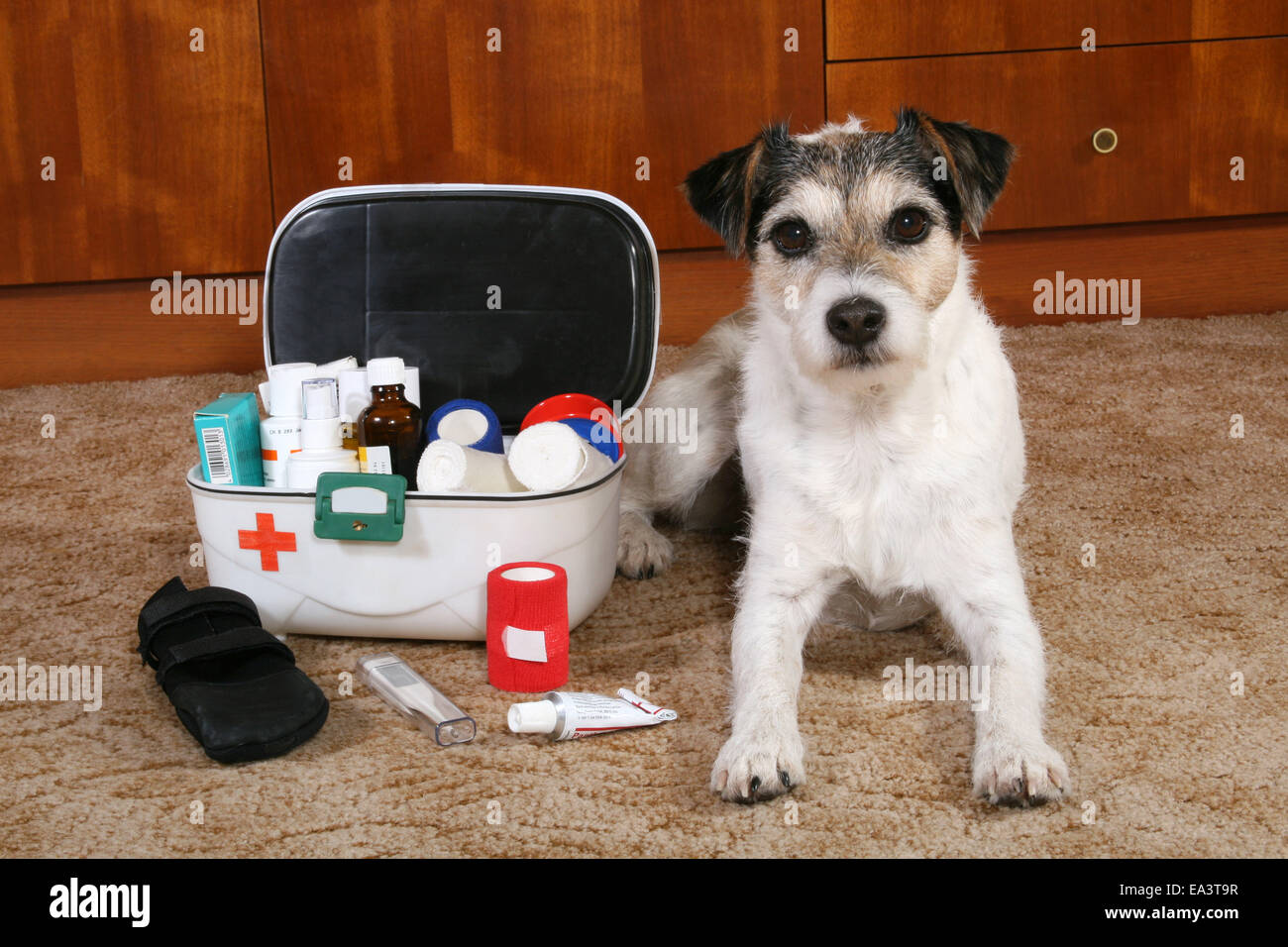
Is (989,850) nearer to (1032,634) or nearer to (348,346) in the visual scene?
(1032,634)

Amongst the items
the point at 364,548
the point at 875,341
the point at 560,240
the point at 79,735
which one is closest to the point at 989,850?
the point at 875,341

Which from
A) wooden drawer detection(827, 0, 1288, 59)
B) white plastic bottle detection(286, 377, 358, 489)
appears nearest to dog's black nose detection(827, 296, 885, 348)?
white plastic bottle detection(286, 377, 358, 489)

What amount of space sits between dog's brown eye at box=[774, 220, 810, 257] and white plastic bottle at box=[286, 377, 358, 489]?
2.42 ft

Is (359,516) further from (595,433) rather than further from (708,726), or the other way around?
(708,726)

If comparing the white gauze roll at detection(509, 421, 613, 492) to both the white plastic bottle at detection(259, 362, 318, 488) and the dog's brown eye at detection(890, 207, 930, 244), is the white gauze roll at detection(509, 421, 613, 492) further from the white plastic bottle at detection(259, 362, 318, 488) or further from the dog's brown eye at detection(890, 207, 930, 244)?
the dog's brown eye at detection(890, 207, 930, 244)

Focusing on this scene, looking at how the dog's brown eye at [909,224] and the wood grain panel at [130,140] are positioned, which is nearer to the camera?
the dog's brown eye at [909,224]

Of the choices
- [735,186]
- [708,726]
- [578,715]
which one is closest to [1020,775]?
[708,726]

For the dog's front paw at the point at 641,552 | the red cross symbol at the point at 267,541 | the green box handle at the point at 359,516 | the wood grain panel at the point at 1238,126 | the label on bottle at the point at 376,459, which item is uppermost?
the wood grain panel at the point at 1238,126

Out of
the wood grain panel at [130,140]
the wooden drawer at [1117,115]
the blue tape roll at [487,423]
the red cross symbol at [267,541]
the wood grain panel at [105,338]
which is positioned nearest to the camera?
the red cross symbol at [267,541]

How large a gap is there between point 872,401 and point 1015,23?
2.07 metres

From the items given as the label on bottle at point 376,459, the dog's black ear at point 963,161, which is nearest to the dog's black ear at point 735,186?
the dog's black ear at point 963,161

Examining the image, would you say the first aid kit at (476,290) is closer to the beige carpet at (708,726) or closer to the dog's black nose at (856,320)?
the beige carpet at (708,726)

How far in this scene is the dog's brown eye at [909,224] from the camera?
66.1 inches

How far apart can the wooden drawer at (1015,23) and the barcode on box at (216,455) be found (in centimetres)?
222
